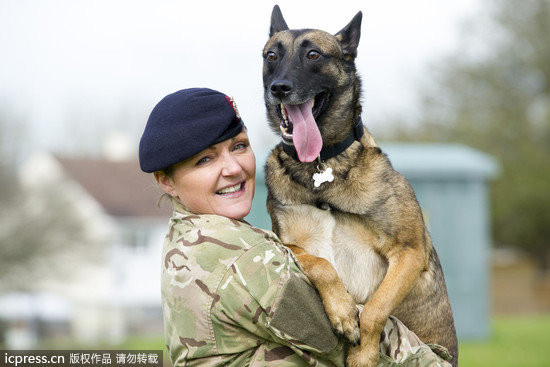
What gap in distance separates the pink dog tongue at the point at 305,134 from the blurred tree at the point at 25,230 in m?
16.4

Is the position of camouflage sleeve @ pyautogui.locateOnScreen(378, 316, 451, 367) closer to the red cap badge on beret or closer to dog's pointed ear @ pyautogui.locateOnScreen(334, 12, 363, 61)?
the red cap badge on beret

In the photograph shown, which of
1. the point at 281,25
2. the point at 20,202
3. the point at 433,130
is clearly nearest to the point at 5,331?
the point at 20,202

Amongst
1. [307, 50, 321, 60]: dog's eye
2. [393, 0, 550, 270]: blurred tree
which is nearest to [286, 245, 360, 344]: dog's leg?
[307, 50, 321, 60]: dog's eye

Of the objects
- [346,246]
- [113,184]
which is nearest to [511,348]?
[346,246]

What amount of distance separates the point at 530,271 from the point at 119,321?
13904 millimetres

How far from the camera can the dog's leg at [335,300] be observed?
242 centimetres

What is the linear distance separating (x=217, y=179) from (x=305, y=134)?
20.2 inches

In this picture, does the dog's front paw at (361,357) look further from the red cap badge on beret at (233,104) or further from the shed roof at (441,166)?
the shed roof at (441,166)

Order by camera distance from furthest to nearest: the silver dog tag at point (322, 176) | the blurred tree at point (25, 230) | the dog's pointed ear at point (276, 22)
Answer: the blurred tree at point (25, 230) → the dog's pointed ear at point (276, 22) → the silver dog tag at point (322, 176)

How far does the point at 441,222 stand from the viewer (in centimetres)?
1095

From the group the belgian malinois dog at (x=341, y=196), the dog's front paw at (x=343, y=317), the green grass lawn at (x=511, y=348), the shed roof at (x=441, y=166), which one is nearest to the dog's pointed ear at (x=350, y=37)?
the belgian malinois dog at (x=341, y=196)

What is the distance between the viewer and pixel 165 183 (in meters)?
2.64

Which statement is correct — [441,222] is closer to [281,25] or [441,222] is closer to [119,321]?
[281,25]

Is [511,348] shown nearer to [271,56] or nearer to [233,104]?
[271,56]
